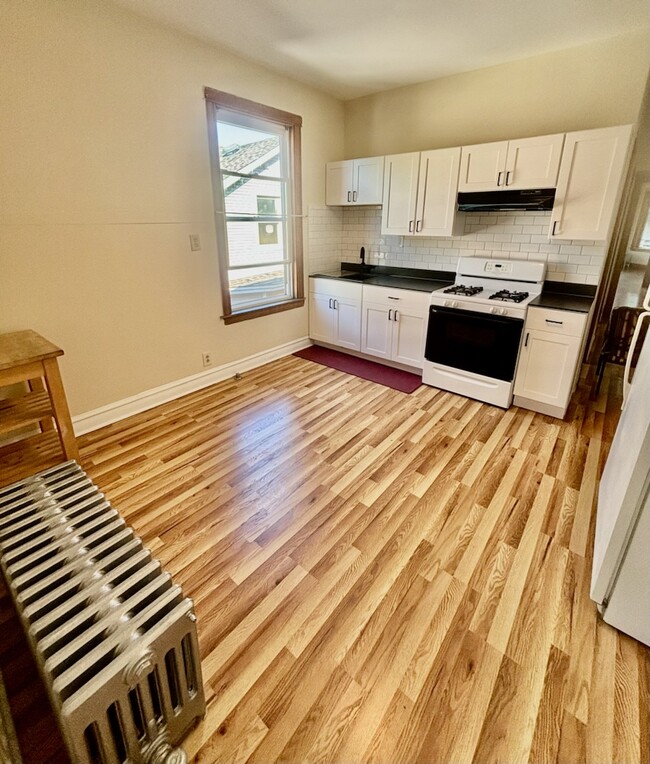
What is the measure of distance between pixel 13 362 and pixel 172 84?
2281 millimetres

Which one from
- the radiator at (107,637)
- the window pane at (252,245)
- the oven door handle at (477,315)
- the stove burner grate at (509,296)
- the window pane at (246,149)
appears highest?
the window pane at (246,149)

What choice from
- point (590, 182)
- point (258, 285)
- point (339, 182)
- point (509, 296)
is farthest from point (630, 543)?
point (339, 182)

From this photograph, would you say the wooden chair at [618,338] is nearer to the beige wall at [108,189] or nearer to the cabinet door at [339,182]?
the cabinet door at [339,182]

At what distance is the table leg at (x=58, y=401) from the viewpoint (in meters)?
1.98

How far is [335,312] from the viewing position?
4.21 m

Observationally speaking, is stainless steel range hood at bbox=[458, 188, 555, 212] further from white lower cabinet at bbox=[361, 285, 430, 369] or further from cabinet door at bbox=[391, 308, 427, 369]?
cabinet door at bbox=[391, 308, 427, 369]

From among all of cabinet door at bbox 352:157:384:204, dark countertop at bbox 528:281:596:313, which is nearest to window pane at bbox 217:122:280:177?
cabinet door at bbox 352:157:384:204

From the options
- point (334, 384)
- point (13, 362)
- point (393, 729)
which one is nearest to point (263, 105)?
point (334, 384)

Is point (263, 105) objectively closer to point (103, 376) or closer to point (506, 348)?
point (103, 376)

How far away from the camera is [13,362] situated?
1851mm

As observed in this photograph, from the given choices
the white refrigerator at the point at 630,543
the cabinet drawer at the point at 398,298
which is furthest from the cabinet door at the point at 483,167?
the white refrigerator at the point at 630,543

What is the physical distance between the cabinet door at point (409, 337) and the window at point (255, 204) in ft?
4.01

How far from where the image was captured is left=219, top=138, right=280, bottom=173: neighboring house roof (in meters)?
3.30

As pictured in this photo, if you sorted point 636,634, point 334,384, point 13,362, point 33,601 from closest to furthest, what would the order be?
1. point 33,601
2. point 636,634
3. point 13,362
4. point 334,384
